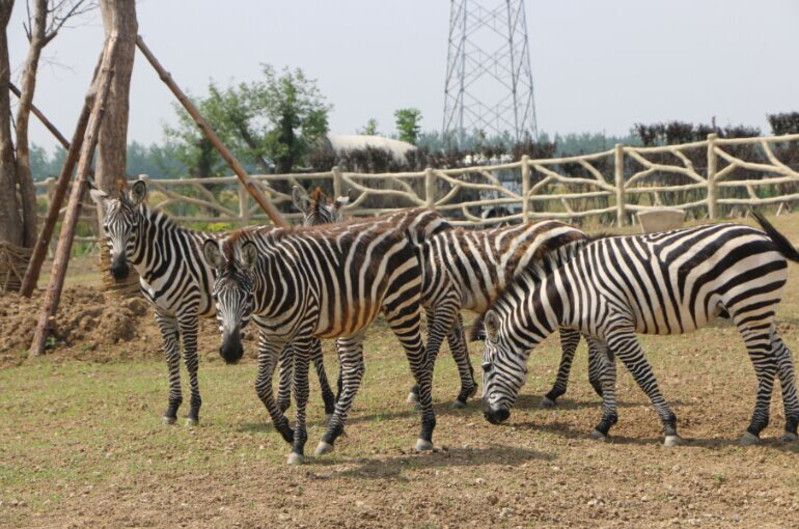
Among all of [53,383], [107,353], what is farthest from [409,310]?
[107,353]

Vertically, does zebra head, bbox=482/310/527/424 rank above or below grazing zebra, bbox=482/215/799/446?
below

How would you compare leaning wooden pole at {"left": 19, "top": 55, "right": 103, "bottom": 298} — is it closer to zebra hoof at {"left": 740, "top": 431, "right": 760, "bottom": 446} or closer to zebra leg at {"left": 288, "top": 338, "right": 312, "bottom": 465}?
zebra leg at {"left": 288, "top": 338, "right": 312, "bottom": 465}

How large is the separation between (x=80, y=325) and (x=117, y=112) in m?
3.17

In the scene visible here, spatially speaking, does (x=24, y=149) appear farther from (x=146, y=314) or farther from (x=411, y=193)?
(x=411, y=193)

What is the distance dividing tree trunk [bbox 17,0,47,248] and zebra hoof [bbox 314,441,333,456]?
440 inches

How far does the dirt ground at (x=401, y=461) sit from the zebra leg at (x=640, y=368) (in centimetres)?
19

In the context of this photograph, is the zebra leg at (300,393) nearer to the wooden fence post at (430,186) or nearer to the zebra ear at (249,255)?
the zebra ear at (249,255)

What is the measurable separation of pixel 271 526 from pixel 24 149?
13162 millimetres

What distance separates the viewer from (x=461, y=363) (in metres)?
9.89

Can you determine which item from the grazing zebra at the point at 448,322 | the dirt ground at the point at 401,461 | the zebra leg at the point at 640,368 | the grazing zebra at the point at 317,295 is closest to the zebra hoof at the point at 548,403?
the dirt ground at the point at 401,461

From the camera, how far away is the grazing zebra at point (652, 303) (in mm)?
7863

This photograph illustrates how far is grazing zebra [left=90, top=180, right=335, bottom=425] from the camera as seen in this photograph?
9516 millimetres

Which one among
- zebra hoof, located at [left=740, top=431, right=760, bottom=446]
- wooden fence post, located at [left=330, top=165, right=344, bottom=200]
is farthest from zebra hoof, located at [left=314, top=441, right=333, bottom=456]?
wooden fence post, located at [left=330, top=165, right=344, bottom=200]

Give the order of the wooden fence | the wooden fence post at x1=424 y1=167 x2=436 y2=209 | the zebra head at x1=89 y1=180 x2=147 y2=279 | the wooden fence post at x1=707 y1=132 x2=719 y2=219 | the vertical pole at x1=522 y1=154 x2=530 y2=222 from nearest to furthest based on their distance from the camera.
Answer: the zebra head at x1=89 y1=180 x2=147 y2=279 → the wooden fence post at x1=707 y1=132 x2=719 y2=219 → the wooden fence → the vertical pole at x1=522 y1=154 x2=530 y2=222 → the wooden fence post at x1=424 y1=167 x2=436 y2=209
